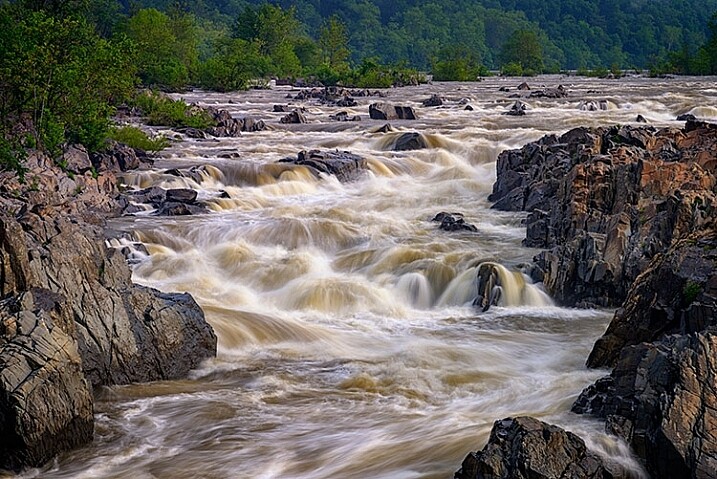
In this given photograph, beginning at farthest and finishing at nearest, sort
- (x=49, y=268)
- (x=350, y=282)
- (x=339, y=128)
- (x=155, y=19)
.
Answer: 1. (x=155, y=19)
2. (x=339, y=128)
3. (x=350, y=282)
4. (x=49, y=268)

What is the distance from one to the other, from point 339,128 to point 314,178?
10912mm

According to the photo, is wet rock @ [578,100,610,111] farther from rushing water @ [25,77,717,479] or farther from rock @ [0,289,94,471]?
rock @ [0,289,94,471]

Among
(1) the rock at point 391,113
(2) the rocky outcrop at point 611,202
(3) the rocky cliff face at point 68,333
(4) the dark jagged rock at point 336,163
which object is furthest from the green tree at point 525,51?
(3) the rocky cliff face at point 68,333

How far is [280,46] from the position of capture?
87.7 metres

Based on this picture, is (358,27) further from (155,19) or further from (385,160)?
(385,160)

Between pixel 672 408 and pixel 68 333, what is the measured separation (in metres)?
6.48

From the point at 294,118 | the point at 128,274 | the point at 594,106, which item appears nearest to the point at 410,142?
the point at 294,118

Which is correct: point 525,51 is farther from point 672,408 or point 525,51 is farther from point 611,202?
point 672,408

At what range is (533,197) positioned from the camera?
2017cm

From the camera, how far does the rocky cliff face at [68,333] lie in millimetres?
8641

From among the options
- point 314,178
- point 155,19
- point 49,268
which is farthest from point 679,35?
point 49,268

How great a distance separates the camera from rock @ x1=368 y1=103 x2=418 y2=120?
3862 cm

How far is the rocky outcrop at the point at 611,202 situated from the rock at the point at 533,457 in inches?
229

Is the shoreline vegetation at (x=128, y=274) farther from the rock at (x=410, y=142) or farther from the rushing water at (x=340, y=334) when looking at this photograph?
the rock at (x=410, y=142)
